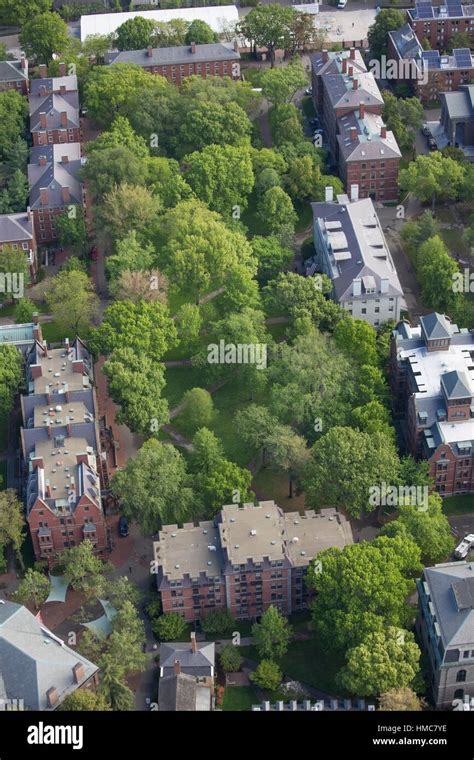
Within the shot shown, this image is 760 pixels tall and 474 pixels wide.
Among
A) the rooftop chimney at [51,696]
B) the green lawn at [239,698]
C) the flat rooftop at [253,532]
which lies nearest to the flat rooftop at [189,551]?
the flat rooftop at [253,532]

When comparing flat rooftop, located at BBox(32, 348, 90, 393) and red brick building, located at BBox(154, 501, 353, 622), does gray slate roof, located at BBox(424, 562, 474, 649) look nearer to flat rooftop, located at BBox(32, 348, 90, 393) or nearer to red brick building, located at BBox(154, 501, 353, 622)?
red brick building, located at BBox(154, 501, 353, 622)

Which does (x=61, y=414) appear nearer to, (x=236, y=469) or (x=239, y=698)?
(x=236, y=469)

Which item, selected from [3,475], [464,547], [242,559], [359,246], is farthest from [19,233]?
[464,547]

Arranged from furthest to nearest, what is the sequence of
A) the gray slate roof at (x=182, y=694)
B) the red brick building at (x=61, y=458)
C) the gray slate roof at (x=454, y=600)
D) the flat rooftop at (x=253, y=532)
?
the red brick building at (x=61, y=458) < the flat rooftop at (x=253, y=532) < the gray slate roof at (x=182, y=694) < the gray slate roof at (x=454, y=600)

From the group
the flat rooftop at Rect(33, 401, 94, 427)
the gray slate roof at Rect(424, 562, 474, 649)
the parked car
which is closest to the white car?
the gray slate roof at Rect(424, 562, 474, 649)

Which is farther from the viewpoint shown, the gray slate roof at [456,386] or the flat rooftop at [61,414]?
the flat rooftop at [61,414]

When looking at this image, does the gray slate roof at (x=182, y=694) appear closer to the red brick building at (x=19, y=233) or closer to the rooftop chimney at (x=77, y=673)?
the rooftop chimney at (x=77, y=673)

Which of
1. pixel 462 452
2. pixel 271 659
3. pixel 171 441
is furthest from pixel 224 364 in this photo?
pixel 271 659

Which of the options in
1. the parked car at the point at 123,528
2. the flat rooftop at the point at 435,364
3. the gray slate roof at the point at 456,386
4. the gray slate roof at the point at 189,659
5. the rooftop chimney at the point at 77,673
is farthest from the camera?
the flat rooftop at the point at 435,364
